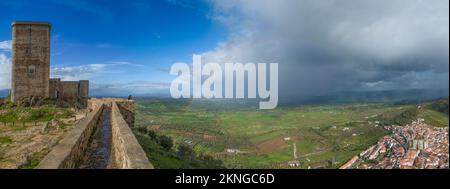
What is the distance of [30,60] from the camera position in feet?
84.1

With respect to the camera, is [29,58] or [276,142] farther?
[276,142]

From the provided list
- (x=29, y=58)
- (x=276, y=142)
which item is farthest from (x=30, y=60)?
(x=276, y=142)

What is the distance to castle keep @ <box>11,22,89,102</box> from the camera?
25.2 metres

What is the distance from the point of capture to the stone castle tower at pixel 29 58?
82.6 feet

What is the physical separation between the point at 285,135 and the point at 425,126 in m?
46.0

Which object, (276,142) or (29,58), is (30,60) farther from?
(276,142)

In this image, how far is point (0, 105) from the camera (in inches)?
1004

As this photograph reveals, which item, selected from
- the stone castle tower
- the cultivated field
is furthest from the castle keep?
the cultivated field

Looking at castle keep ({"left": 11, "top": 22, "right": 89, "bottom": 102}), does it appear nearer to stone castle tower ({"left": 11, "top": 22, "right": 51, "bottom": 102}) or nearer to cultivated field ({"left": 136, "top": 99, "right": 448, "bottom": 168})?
stone castle tower ({"left": 11, "top": 22, "right": 51, "bottom": 102})

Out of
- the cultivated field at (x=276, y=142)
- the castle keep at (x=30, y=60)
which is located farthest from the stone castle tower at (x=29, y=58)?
the cultivated field at (x=276, y=142)

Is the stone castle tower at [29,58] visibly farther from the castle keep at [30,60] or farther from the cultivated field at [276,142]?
the cultivated field at [276,142]

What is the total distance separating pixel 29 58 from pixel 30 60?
0.18m
